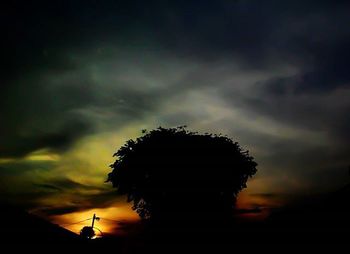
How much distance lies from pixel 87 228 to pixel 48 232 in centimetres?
4250

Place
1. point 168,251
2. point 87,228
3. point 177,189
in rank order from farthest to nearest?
point 87,228, point 177,189, point 168,251

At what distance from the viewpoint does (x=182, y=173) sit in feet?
144

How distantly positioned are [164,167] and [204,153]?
560cm

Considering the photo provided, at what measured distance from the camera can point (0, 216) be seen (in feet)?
55.1

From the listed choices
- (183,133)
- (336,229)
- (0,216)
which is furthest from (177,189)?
(336,229)

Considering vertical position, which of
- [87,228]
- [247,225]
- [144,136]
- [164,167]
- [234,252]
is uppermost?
[144,136]

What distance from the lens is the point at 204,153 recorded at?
4481cm

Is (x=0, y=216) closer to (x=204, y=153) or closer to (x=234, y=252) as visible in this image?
(x=234, y=252)

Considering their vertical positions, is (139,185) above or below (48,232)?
above

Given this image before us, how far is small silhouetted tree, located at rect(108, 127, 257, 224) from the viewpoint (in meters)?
43.8

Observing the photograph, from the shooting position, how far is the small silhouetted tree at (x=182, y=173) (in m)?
43.8

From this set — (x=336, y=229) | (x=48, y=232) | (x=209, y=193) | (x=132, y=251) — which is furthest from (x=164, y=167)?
(x=336, y=229)

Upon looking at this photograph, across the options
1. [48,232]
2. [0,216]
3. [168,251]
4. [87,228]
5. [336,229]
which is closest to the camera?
[336,229]

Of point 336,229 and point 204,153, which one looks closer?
point 336,229
